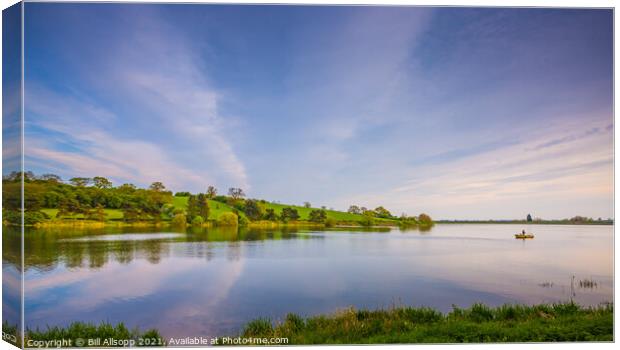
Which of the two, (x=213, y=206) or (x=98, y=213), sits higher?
(x=213, y=206)

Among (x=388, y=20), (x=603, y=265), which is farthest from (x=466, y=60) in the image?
(x=603, y=265)

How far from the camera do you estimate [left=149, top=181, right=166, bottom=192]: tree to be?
295 inches

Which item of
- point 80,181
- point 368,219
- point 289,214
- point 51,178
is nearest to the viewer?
point 51,178

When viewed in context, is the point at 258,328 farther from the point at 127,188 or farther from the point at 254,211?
the point at 127,188

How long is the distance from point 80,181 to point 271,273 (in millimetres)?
4308

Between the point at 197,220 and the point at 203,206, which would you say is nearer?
the point at 203,206

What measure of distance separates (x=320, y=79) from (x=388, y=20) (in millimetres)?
1653

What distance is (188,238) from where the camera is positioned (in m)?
9.26

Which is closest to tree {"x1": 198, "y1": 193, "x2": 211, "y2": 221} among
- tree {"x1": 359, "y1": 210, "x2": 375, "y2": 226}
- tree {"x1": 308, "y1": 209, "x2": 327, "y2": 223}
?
tree {"x1": 308, "y1": 209, "x2": 327, "y2": 223}

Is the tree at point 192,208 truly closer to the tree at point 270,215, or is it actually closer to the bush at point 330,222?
the tree at point 270,215

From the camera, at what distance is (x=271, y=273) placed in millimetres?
7430

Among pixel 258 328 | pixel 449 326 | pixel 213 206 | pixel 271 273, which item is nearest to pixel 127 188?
pixel 213 206

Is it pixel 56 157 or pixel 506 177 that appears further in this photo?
pixel 506 177

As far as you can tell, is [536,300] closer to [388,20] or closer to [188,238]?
[388,20]
